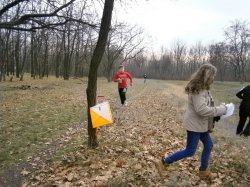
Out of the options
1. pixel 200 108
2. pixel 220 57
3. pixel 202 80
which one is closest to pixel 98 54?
pixel 202 80

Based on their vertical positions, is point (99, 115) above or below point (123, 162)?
above

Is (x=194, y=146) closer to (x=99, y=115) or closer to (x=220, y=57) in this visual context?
(x=99, y=115)

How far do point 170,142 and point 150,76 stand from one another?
352ft

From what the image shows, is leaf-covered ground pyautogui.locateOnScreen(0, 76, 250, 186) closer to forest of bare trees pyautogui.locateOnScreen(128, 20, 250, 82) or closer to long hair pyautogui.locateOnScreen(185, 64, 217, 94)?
long hair pyautogui.locateOnScreen(185, 64, 217, 94)

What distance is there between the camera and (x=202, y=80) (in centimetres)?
532

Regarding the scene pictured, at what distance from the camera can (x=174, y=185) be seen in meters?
5.32

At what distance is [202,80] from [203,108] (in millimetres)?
524

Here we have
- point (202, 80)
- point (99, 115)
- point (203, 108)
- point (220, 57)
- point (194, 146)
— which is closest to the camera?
point (203, 108)

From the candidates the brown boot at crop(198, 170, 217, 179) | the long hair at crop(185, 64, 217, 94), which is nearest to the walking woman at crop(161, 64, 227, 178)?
the long hair at crop(185, 64, 217, 94)

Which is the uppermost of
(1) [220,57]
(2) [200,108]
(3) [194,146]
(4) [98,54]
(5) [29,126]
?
(1) [220,57]

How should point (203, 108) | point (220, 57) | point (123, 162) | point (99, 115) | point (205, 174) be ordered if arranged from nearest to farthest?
point (203, 108) < point (205, 174) < point (123, 162) < point (99, 115) < point (220, 57)

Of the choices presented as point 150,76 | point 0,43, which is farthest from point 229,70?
point 0,43

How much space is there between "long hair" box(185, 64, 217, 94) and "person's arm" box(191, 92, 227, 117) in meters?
0.11

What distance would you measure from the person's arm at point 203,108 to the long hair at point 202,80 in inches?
4.5
